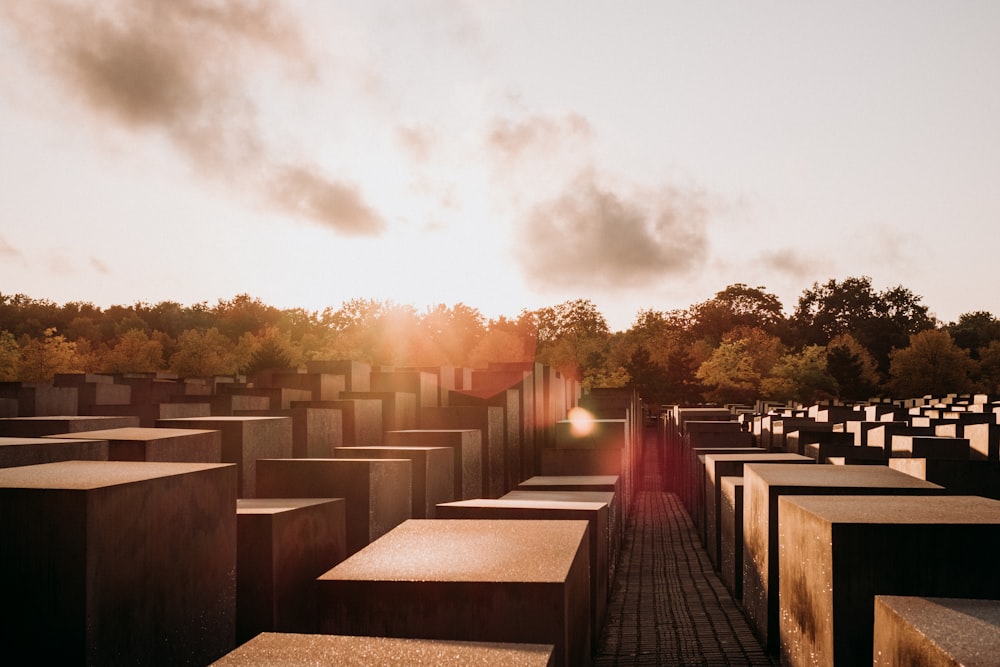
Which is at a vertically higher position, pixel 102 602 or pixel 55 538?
pixel 55 538

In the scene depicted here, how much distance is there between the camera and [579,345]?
72.4 metres

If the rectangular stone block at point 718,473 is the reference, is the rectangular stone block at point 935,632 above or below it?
above

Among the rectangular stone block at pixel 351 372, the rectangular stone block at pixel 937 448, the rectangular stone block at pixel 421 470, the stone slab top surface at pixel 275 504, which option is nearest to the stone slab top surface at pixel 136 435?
the stone slab top surface at pixel 275 504

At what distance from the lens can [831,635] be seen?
12.3 ft

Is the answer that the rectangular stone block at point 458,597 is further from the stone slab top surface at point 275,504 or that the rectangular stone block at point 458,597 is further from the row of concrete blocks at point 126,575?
the stone slab top surface at point 275,504

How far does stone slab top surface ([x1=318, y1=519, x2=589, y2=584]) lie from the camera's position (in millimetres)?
3537

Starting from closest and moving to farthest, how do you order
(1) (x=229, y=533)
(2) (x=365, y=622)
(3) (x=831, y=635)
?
(2) (x=365, y=622)
(3) (x=831, y=635)
(1) (x=229, y=533)

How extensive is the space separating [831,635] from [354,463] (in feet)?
12.0

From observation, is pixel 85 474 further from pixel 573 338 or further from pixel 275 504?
pixel 573 338

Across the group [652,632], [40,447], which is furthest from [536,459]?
[40,447]

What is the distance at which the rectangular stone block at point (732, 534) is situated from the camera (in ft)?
25.4

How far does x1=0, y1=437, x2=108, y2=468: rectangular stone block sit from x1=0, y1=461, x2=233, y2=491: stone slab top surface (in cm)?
113

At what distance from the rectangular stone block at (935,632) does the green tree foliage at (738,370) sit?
5413 centimetres

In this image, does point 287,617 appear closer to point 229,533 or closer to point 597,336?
point 229,533
